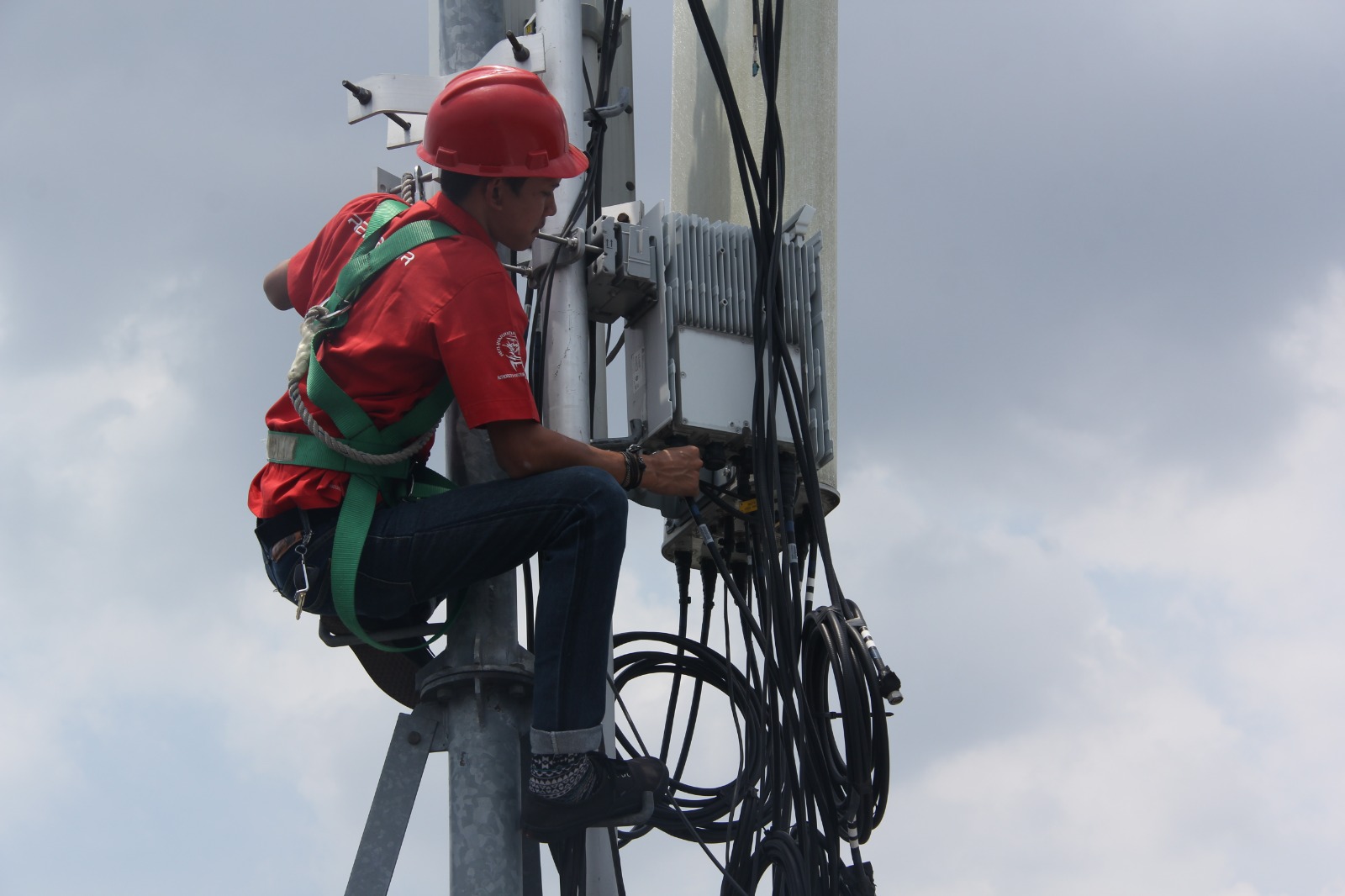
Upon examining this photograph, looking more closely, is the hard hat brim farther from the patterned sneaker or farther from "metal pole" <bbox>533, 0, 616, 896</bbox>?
the patterned sneaker

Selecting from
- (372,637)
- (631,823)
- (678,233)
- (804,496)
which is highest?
(678,233)

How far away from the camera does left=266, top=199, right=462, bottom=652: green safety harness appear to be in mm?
3664

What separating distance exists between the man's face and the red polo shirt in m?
0.07

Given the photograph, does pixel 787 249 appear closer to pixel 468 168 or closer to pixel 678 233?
pixel 678 233

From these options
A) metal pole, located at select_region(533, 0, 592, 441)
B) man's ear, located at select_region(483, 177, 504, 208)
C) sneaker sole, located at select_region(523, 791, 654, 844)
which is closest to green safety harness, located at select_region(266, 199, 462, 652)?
man's ear, located at select_region(483, 177, 504, 208)

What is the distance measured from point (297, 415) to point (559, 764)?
39.7 inches

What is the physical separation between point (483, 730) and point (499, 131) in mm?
1405

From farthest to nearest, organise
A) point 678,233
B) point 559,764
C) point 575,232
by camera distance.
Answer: point 678,233 < point 575,232 < point 559,764

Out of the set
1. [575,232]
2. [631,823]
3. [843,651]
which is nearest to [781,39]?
[575,232]

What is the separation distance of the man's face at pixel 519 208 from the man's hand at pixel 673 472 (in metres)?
0.62

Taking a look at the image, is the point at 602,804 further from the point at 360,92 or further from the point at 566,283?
the point at 360,92

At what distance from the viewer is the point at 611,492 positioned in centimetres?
360

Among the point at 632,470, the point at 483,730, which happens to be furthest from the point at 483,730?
the point at 632,470

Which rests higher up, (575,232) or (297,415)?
(575,232)
